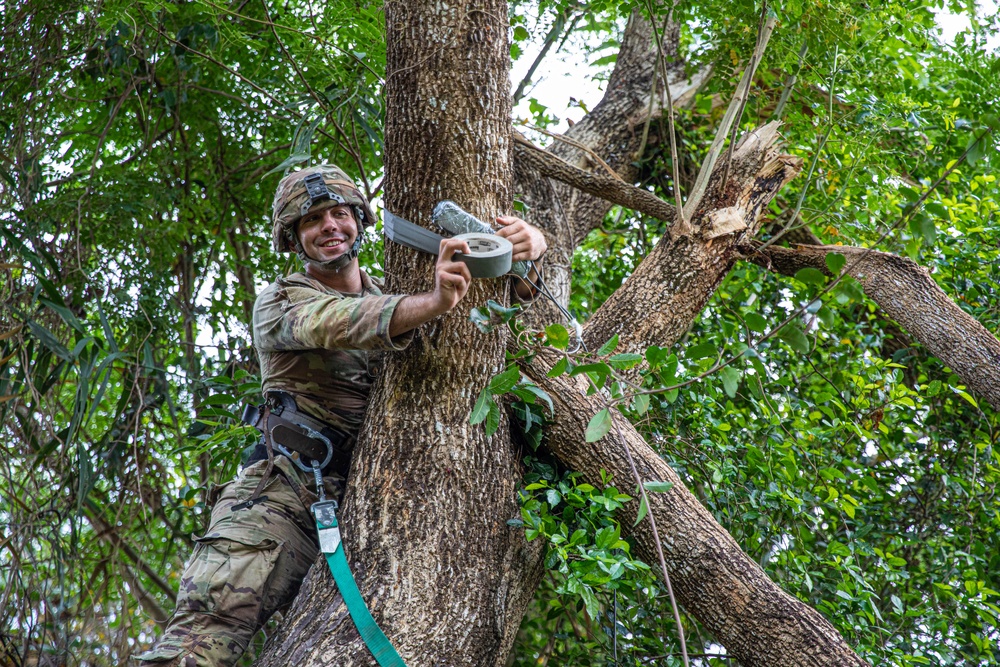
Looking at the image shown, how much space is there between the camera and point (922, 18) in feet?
15.3

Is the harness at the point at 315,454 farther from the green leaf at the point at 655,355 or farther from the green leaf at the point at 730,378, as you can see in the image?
the green leaf at the point at 730,378

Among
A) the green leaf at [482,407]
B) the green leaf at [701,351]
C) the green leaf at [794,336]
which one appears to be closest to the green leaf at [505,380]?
Result: the green leaf at [482,407]

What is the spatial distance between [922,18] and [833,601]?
3.04 metres

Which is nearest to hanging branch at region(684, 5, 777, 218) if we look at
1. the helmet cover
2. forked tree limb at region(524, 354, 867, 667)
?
forked tree limb at region(524, 354, 867, 667)

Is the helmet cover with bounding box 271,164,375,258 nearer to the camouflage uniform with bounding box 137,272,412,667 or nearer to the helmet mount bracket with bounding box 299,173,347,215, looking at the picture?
the helmet mount bracket with bounding box 299,173,347,215

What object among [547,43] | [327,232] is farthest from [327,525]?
[547,43]

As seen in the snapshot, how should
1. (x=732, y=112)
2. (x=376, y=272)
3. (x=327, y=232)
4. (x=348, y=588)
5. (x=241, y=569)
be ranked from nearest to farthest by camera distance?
1. (x=348, y=588)
2. (x=241, y=569)
3. (x=327, y=232)
4. (x=732, y=112)
5. (x=376, y=272)

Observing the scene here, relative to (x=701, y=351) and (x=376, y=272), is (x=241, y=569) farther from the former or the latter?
(x=376, y=272)

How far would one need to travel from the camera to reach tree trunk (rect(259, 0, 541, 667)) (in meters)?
2.32

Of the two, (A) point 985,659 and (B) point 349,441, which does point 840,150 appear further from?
(B) point 349,441

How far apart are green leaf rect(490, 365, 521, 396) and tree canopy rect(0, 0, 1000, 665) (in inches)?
24.2

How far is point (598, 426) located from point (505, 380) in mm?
269

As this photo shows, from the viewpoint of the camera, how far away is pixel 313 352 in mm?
2775

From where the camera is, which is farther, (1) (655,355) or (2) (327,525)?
(2) (327,525)
